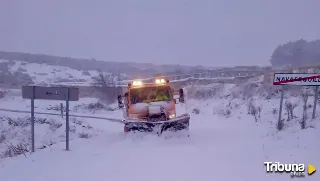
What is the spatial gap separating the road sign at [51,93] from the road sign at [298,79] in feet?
21.6

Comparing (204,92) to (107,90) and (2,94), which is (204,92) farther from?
(2,94)

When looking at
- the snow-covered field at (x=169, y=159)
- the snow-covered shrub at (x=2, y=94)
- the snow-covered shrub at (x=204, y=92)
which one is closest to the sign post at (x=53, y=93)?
the snow-covered field at (x=169, y=159)

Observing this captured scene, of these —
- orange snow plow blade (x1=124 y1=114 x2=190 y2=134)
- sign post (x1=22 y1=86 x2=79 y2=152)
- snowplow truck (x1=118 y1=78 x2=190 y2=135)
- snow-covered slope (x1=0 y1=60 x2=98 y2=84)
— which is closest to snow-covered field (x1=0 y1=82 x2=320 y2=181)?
orange snow plow blade (x1=124 y1=114 x2=190 y2=134)

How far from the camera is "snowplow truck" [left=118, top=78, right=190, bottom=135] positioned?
1355 centimetres

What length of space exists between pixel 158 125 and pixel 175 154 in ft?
10.2

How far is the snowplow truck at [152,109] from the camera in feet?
44.4

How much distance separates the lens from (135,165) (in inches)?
363

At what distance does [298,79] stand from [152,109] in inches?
206

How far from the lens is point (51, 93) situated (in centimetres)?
1165

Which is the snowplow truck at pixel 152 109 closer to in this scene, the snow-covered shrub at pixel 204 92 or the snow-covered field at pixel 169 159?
the snow-covered field at pixel 169 159

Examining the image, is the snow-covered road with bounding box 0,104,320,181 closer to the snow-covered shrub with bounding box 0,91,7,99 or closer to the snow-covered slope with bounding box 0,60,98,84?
the snow-covered shrub with bounding box 0,91,7,99

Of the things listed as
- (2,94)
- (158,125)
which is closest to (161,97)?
(158,125)

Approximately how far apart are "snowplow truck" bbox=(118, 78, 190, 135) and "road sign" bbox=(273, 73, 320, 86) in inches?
139

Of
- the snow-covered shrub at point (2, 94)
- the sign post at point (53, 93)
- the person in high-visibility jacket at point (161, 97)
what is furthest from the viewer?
the snow-covered shrub at point (2, 94)
